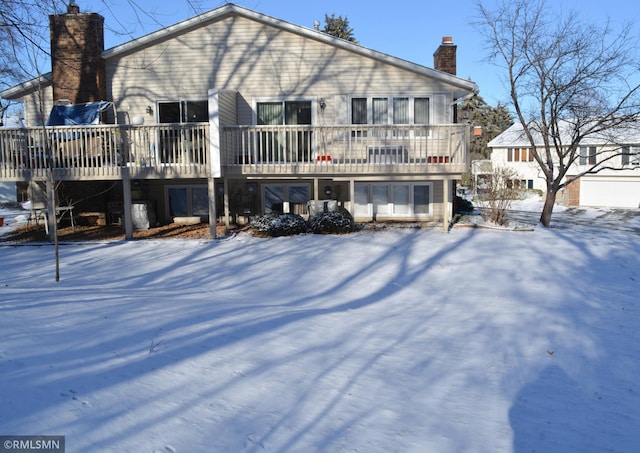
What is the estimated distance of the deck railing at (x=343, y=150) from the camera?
1252 cm

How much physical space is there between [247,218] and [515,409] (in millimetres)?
11395

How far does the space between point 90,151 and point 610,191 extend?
1301 inches

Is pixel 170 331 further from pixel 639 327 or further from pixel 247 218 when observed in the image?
pixel 247 218

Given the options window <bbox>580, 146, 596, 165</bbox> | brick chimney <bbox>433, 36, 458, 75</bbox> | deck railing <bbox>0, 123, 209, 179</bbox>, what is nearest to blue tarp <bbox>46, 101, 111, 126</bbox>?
deck railing <bbox>0, 123, 209, 179</bbox>

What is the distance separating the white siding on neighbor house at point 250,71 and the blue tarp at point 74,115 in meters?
0.97

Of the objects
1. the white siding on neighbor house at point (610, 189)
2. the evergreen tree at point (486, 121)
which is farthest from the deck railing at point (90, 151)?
the evergreen tree at point (486, 121)

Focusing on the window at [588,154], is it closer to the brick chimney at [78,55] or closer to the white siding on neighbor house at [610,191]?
the white siding on neighbor house at [610,191]

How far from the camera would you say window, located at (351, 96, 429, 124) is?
46.6 feet

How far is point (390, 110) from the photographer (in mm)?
14250

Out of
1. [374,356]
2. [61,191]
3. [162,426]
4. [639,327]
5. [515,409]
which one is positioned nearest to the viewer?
[162,426]

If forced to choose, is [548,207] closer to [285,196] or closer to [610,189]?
[285,196]

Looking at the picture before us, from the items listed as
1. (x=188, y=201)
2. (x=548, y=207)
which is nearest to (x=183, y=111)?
(x=188, y=201)

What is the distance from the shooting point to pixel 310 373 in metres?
4.67

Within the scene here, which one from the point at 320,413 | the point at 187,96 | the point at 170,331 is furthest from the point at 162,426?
the point at 187,96
